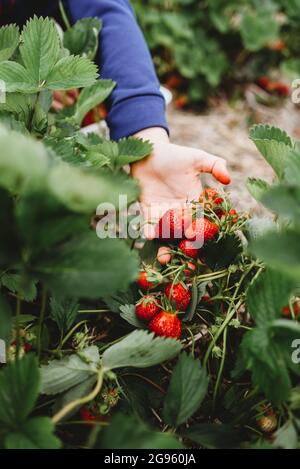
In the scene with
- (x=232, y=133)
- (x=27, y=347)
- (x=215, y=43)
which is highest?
(x=215, y=43)

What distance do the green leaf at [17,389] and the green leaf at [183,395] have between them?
0.18m

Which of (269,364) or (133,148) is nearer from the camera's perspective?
(269,364)

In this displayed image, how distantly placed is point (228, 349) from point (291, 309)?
0.71 feet

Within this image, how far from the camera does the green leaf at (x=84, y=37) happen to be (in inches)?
39.5

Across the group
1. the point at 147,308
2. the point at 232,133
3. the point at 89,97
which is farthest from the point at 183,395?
the point at 232,133

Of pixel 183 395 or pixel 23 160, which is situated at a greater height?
pixel 23 160

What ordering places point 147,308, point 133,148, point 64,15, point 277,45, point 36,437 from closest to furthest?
1. point 36,437
2. point 147,308
3. point 133,148
4. point 64,15
5. point 277,45

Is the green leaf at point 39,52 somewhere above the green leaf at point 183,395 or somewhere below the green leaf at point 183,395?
above

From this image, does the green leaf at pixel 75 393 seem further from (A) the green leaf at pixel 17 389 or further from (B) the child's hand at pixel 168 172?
(B) the child's hand at pixel 168 172

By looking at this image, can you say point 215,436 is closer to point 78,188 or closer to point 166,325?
point 166,325

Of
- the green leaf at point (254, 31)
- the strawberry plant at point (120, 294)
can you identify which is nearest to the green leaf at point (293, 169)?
the strawberry plant at point (120, 294)

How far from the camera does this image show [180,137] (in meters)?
2.01

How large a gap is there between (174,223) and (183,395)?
31cm

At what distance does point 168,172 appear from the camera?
1.01m
